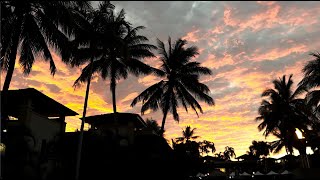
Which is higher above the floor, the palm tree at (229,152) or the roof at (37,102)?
the palm tree at (229,152)

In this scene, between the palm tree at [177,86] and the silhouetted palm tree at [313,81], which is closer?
the silhouetted palm tree at [313,81]

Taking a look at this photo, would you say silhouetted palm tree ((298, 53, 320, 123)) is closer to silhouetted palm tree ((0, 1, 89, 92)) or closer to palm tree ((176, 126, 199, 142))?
silhouetted palm tree ((0, 1, 89, 92))

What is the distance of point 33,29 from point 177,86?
1957 cm

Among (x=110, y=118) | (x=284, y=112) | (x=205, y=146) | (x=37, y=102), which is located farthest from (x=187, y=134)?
(x=37, y=102)

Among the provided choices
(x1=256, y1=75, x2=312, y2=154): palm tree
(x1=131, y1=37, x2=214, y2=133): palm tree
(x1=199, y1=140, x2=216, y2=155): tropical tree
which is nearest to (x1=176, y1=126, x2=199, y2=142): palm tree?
(x1=199, y1=140, x2=216, y2=155): tropical tree

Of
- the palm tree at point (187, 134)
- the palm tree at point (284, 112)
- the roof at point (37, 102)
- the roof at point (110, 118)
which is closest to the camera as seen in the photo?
the roof at point (37, 102)

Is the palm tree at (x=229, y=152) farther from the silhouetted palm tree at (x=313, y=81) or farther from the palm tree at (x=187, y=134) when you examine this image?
the silhouetted palm tree at (x=313, y=81)

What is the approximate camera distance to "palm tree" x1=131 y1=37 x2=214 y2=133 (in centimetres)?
3491

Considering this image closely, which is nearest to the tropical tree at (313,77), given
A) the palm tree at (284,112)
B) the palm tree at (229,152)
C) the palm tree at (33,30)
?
the palm tree at (284,112)

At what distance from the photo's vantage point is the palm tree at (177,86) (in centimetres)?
3491

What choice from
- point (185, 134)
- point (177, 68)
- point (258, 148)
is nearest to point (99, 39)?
point (177, 68)

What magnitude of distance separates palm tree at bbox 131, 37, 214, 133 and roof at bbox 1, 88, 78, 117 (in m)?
12.6

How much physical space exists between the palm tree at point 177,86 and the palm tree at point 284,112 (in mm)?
13760

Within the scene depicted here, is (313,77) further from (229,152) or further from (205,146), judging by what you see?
(229,152)
